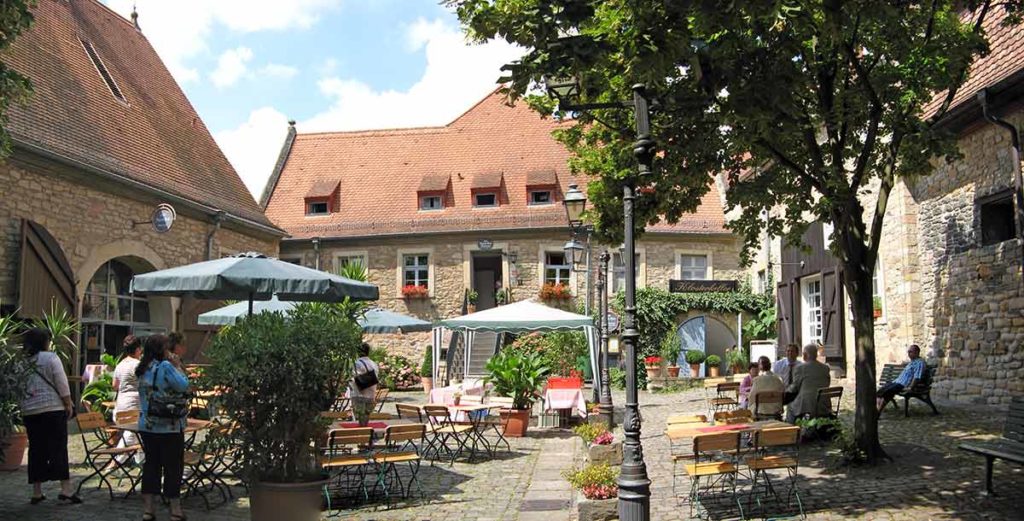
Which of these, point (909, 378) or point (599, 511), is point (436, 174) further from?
point (599, 511)

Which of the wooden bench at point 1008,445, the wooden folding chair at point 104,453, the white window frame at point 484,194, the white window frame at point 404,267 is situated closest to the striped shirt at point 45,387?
the wooden folding chair at point 104,453

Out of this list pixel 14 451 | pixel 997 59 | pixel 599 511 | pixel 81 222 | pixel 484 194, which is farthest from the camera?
pixel 484 194

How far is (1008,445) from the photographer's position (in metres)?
6.61

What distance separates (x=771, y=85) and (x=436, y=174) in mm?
21525

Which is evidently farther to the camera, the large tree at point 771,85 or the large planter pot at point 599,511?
the large planter pot at point 599,511

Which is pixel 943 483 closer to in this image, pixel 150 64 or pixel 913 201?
pixel 913 201

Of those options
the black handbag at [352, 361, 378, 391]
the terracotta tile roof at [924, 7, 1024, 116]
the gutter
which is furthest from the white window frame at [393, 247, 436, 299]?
the terracotta tile roof at [924, 7, 1024, 116]

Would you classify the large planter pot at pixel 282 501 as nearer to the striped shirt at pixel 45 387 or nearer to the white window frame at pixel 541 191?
the striped shirt at pixel 45 387

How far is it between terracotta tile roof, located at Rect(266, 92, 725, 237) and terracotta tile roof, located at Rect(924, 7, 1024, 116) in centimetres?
1315

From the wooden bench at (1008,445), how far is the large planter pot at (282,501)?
16.6ft

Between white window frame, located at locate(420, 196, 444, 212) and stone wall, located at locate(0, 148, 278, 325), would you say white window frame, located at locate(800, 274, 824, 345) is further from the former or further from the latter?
stone wall, located at locate(0, 148, 278, 325)

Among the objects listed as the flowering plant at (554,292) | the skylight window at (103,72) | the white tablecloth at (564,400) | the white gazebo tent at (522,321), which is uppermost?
the skylight window at (103,72)

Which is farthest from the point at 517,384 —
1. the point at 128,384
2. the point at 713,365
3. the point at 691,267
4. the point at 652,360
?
the point at 691,267

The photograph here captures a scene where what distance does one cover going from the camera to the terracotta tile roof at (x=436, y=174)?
2580cm
